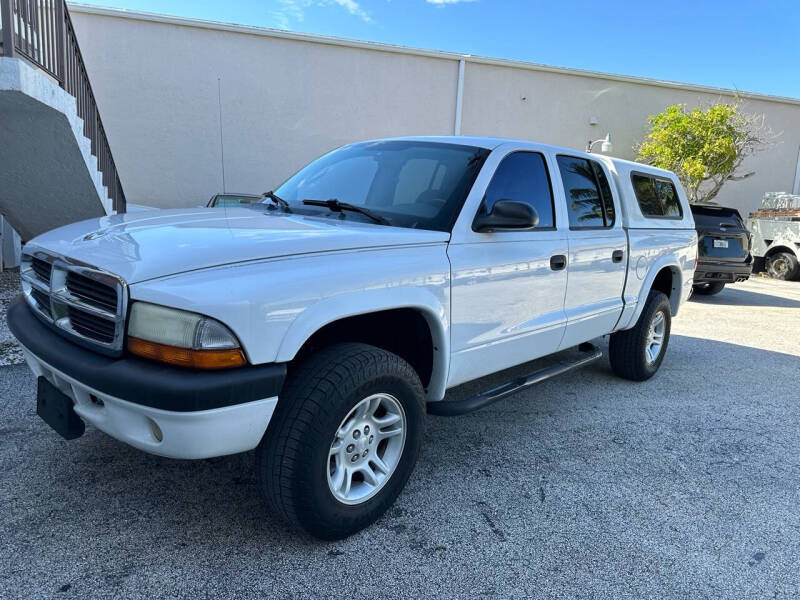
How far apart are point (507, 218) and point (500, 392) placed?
104 cm

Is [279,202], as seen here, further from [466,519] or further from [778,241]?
[778,241]

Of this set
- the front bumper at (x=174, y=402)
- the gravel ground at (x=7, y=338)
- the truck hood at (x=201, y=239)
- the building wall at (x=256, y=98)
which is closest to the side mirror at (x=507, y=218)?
the truck hood at (x=201, y=239)

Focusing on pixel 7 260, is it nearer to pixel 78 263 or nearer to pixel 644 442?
pixel 78 263

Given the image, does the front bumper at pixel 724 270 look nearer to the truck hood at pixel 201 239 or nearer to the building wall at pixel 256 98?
the building wall at pixel 256 98

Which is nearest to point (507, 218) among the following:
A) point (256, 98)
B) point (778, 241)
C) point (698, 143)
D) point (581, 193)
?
point (581, 193)

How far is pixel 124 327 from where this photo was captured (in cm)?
198

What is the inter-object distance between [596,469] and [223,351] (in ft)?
7.72

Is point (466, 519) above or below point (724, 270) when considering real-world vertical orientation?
below

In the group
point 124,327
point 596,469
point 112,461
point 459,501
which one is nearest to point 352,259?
point 124,327

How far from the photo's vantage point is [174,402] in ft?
6.11

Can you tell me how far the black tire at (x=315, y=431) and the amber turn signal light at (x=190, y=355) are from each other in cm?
32

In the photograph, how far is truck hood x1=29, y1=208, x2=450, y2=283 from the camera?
204 cm

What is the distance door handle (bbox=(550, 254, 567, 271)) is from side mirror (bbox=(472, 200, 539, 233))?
596 millimetres

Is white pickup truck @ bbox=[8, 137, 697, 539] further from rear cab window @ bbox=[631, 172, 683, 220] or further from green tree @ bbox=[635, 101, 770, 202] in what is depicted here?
green tree @ bbox=[635, 101, 770, 202]
